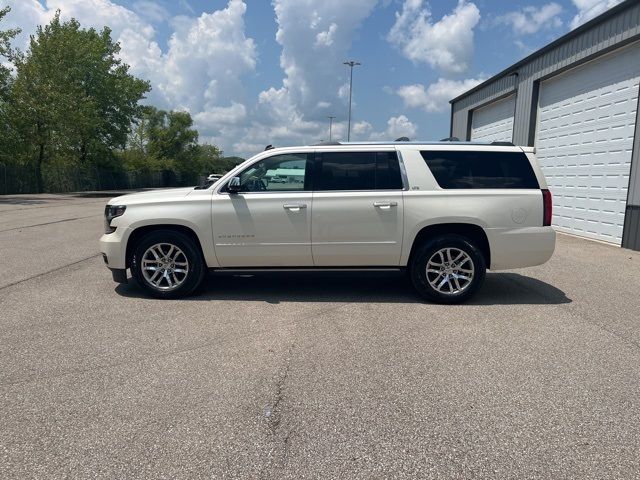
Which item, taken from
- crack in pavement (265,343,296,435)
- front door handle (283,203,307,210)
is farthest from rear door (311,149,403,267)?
crack in pavement (265,343,296,435)

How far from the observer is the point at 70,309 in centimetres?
531

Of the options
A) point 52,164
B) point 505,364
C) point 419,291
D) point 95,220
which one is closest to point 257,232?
point 419,291

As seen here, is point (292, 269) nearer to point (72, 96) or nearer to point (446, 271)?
point (446, 271)

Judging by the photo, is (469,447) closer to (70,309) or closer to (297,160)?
(297,160)

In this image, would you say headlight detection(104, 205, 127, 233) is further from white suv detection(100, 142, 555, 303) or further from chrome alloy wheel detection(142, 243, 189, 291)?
chrome alloy wheel detection(142, 243, 189, 291)

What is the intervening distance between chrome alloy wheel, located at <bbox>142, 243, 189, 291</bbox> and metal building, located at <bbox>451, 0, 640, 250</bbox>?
9354 millimetres

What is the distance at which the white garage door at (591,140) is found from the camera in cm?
1013

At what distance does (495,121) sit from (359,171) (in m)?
13.0

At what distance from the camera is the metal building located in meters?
9.91

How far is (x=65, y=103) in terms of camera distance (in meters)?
30.0

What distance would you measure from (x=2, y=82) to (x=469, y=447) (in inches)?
1274

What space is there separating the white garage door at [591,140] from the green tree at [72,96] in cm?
2865

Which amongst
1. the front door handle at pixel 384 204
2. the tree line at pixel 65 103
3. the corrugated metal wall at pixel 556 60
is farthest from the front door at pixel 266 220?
the tree line at pixel 65 103

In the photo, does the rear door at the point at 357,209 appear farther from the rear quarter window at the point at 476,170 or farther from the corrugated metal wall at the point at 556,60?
the corrugated metal wall at the point at 556,60
